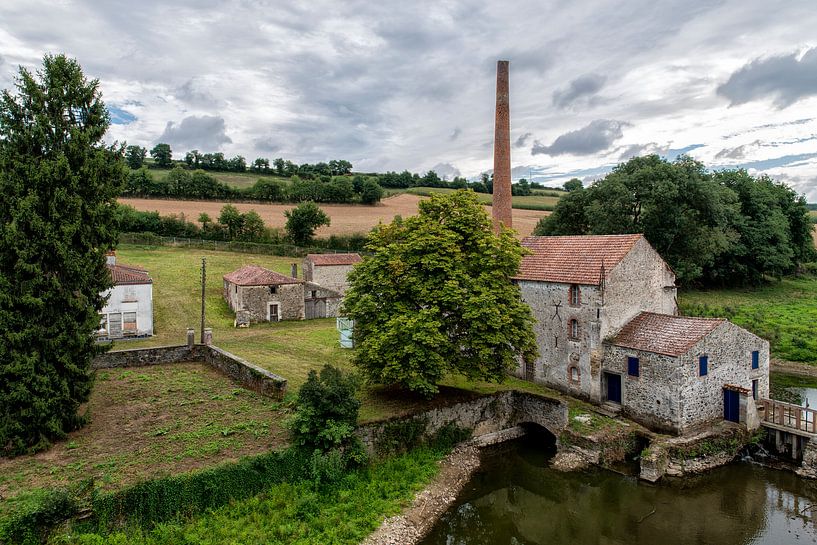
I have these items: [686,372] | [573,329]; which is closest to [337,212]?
[573,329]

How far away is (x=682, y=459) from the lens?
19.6 meters

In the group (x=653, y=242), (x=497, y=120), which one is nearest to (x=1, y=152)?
(x=497, y=120)

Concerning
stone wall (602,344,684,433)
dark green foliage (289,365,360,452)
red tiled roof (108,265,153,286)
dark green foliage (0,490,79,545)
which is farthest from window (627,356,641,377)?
red tiled roof (108,265,153,286)

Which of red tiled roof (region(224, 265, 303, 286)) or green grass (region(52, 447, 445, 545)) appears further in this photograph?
red tiled roof (region(224, 265, 303, 286))

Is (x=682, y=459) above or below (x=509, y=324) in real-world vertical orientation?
below

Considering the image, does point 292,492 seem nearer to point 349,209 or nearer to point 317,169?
point 349,209

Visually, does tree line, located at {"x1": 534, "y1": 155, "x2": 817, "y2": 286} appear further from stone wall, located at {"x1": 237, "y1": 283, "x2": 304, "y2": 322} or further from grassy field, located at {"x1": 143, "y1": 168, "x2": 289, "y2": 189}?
grassy field, located at {"x1": 143, "y1": 168, "x2": 289, "y2": 189}

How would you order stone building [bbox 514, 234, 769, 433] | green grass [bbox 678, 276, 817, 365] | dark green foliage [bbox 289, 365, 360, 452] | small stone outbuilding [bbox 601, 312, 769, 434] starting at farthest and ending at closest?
green grass [bbox 678, 276, 817, 365] < stone building [bbox 514, 234, 769, 433] < small stone outbuilding [bbox 601, 312, 769, 434] < dark green foliage [bbox 289, 365, 360, 452]

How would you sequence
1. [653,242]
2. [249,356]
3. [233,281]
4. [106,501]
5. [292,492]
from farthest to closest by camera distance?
1. [653,242]
2. [233,281]
3. [249,356]
4. [292,492]
5. [106,501]

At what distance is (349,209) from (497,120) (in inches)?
1694

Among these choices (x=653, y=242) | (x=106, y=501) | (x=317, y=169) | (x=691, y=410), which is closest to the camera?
(x=106, y=501)

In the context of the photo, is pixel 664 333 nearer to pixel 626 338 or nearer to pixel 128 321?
pixel 626 338

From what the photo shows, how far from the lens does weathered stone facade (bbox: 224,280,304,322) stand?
4019 centimetres

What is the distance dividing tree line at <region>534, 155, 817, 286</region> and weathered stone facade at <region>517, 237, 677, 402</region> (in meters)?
18.4
